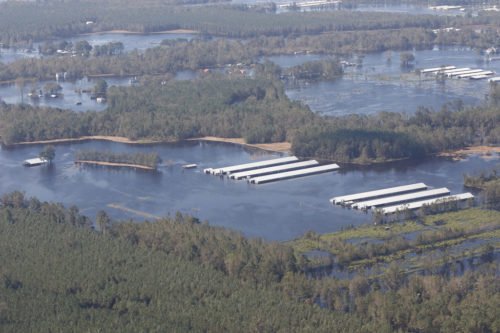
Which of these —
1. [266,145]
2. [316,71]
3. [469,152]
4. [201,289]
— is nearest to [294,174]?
[266,145]

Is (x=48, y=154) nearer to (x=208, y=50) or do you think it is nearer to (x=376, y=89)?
(x=376, y=89)

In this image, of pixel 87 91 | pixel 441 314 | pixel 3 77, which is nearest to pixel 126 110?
pixel 87 91

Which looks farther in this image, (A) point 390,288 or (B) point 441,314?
(A) point 390,288

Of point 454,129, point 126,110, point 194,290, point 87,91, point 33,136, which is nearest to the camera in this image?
point 194,290

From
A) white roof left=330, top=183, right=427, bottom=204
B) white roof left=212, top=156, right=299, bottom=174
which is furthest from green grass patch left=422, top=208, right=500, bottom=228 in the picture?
white roof left=212, top=156, right=299, bottom=174

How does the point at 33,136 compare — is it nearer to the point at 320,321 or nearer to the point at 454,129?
the point at 454,129

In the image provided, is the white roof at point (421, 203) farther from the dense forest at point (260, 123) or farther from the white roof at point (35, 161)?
the white roof at point (35, 161)

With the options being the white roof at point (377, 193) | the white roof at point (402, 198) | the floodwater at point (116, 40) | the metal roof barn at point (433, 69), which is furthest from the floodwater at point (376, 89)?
the white roof at point (402, 198)
